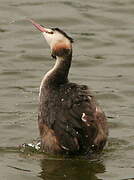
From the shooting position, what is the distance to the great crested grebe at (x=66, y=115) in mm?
9828

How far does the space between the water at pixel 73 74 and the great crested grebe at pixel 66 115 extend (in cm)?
31

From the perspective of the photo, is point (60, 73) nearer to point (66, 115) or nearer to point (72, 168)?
point (66, 115)

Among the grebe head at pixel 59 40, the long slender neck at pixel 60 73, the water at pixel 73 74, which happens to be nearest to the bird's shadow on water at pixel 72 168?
the water at pixel 73 74

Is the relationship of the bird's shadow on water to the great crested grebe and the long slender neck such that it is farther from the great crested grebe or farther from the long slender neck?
the long slender neck

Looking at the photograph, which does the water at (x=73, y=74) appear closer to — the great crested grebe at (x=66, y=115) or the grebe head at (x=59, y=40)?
the great crested grebe at (x=66, y=115)

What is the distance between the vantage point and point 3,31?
15.9 metres

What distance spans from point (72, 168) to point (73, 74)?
3986 mm

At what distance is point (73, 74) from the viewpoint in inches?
552

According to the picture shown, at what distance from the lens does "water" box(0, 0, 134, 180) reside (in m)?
10.3

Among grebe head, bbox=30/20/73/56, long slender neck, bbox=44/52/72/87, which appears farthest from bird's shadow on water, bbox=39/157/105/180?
grebe head, bbox=30/20/73/56

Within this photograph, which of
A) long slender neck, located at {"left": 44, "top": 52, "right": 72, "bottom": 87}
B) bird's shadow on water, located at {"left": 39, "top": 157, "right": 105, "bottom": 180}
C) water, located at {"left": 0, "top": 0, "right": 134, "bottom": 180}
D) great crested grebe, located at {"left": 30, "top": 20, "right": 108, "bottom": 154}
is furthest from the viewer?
long slender neck, located at {"left": 44, "top": 52, "right": 72, "bottom": 87}

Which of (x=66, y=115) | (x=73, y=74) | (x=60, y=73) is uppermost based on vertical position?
(x=60, y=73)

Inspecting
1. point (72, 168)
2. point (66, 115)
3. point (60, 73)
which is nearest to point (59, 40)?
point (60, 73)

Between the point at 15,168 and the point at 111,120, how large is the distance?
233 cm
